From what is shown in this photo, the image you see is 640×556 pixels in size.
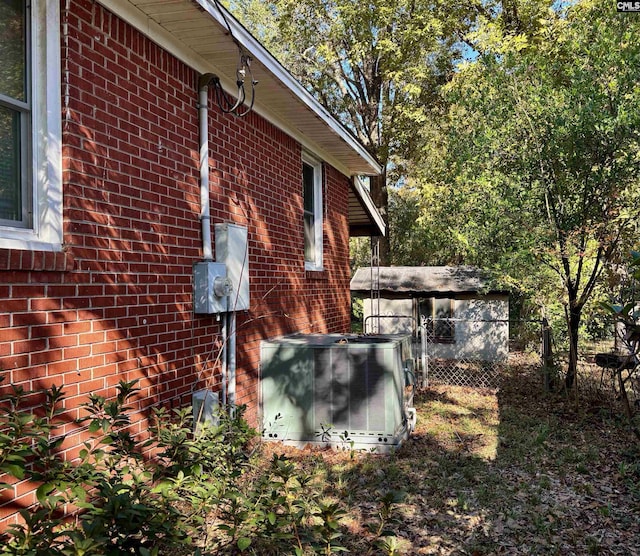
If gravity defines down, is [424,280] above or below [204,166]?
below

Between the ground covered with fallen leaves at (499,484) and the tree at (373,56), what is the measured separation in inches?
473

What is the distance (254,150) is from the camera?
598 centimetres

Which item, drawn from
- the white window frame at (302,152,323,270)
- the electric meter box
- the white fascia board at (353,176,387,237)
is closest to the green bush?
the electric meter box

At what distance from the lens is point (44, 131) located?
10.3 ft

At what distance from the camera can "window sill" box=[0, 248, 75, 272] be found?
2748 millimetres

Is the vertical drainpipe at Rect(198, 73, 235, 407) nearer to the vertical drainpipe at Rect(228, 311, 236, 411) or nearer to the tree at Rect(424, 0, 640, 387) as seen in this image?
the vertical drainpipe at Rect(228, 311, 236, 411)

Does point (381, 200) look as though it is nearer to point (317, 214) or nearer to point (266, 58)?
point (317, 214)

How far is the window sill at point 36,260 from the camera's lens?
108 inches

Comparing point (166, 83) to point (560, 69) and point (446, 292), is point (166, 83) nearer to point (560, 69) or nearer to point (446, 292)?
Result: point (560, 69)

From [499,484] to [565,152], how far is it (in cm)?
490

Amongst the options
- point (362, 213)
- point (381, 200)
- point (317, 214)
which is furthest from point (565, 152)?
point (381, 200)

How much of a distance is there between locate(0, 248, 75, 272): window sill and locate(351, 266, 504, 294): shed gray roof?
1180 cm

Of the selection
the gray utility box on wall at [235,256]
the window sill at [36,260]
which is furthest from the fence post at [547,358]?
the window sill at [36,260]
